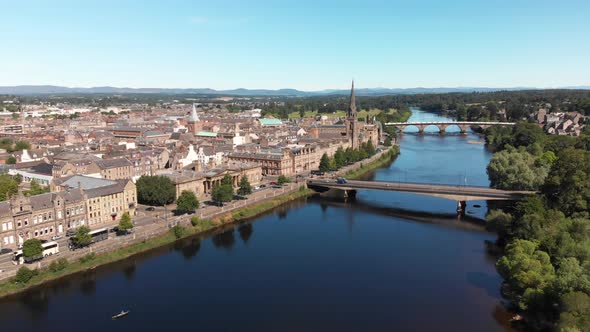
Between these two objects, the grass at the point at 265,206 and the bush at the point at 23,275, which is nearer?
the bush at the point at 23,275

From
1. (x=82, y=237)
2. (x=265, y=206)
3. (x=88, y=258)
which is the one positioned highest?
(x=82, y=237)

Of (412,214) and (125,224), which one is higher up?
(125,224)

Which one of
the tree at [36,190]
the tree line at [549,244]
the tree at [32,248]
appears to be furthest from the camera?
the tree at [36,190]

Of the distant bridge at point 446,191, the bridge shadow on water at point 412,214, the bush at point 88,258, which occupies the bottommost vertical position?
the bridge shadow on water at point 412,214

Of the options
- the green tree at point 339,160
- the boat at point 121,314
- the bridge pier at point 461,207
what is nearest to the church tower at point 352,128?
the green tree at point 339,160

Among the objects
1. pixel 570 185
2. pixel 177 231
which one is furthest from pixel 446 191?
pixel 177 231

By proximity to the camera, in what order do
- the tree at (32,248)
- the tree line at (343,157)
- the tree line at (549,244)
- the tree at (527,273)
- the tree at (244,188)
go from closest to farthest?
1. the tree line at (549,244)
2. the tree at (527,273)
3. the tree at (32,248)
4. the tree at (244,188)
5. the tree line at (343,157)

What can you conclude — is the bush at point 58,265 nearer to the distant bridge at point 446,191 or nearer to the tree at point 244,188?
the tree at point 244,188

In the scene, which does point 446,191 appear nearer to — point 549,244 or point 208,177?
point 549,244

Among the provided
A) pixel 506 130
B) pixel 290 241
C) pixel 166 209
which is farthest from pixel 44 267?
pixel 506 130
